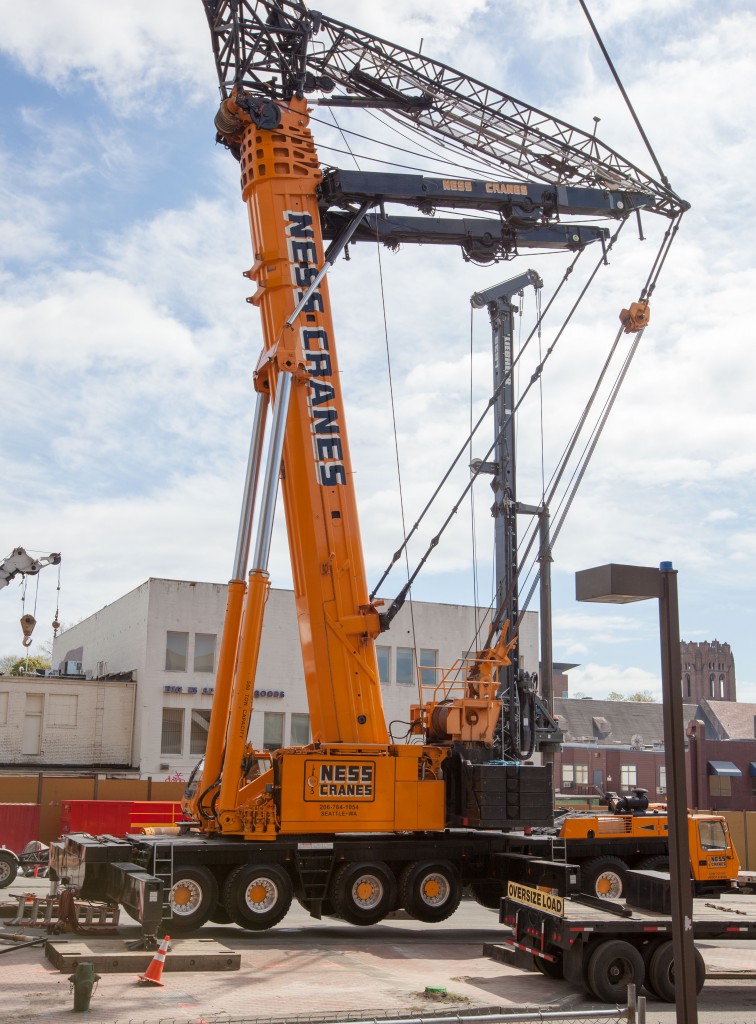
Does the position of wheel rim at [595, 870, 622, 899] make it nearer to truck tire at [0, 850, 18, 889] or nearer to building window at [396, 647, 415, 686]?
truck tire at [0, 850, 18, 889]

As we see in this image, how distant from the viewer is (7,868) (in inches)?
887

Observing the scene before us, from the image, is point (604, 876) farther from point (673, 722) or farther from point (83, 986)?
point (673, 722)

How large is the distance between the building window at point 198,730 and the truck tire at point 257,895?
22198 mm

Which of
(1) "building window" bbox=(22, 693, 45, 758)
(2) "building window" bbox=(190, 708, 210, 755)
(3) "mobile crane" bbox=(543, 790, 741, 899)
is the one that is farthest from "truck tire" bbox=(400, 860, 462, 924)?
(1) "building window" bbox=(22, 693, 45, 758)

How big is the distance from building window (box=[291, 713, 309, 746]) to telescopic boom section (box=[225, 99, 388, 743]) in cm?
2211

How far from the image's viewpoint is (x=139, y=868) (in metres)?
16.5

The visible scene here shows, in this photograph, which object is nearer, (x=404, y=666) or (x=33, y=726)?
(x=33, y=726)

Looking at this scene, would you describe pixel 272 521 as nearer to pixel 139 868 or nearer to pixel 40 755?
pixel 139 868

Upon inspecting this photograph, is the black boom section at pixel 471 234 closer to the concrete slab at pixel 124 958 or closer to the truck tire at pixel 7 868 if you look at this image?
the concrete slab at pixel 124 958

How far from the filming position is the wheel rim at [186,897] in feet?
55.6

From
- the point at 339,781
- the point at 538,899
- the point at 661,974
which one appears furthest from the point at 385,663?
the point at 661,974

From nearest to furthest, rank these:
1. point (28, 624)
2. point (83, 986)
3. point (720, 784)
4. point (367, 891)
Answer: point (83, 986), point (367, 891), point (28, 624), point (720, 784)

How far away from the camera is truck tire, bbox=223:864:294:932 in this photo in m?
17.4

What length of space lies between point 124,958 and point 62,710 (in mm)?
26646
